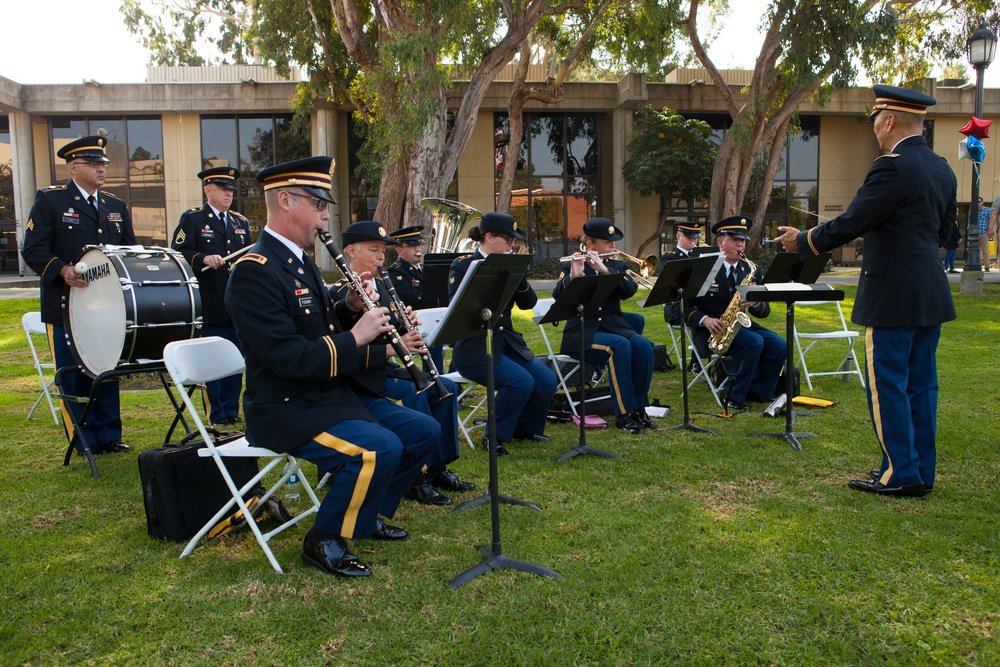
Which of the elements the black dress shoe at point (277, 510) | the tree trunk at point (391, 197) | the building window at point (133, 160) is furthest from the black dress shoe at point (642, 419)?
the building window at point (133, 160)

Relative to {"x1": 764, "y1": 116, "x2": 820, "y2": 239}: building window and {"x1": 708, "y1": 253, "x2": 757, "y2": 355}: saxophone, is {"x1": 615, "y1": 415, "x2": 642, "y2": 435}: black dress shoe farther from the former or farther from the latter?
{"x1": 764, "y1": 116, "x2": 820, "y2": 239}: building window

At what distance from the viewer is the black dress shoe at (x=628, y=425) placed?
21.8ft

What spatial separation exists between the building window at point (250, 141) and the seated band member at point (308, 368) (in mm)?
23288

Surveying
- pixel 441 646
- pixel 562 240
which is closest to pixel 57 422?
pixel 441 646

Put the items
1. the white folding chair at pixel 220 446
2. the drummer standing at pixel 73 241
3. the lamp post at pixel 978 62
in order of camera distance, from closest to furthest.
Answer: the white folding chair at pixel 220 446 < the drummer standing at pixel 73 241 < the lamp post at pixel 978 62

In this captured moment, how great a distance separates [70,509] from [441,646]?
289 centimetres

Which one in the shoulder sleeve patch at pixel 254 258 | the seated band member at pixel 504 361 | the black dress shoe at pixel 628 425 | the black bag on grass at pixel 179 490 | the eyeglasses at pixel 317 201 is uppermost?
the eyeglasses at pixel 317 201

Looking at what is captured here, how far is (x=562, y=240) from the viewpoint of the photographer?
89.1ft

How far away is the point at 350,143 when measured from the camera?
26094 mm

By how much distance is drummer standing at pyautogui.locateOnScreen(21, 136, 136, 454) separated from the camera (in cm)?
575

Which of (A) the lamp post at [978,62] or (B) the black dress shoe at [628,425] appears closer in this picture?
(B) the black dress shoe at [628,425]

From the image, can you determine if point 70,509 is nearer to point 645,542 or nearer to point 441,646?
point 441,646

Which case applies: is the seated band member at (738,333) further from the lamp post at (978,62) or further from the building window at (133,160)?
the building window at (133,160)

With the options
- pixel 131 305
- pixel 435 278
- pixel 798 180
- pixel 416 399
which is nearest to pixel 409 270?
pixel 435 278
